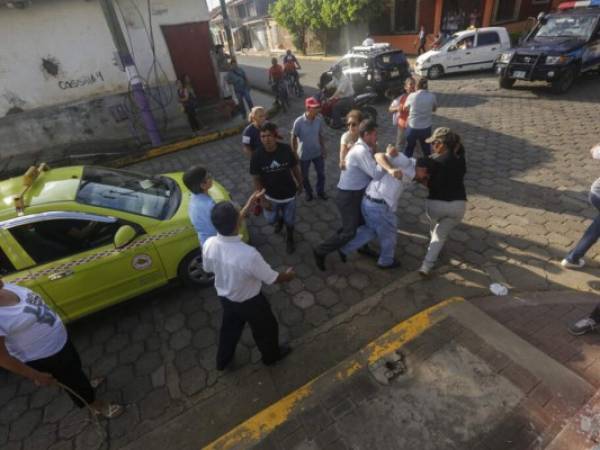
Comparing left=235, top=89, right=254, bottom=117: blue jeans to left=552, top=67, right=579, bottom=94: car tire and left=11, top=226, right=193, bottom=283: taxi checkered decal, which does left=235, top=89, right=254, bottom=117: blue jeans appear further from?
left=552, top=67, right=579, bottom=94: car tire

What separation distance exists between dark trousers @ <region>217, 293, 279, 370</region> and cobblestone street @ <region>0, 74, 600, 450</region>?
33cm

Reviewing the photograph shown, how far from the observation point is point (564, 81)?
9836 mm

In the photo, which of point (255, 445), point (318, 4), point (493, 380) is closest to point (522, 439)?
point (493, 380)

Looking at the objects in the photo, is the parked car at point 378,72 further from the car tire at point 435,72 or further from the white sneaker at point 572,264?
the white sneaker at point 572,264

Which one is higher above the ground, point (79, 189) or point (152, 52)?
point (152, 52)

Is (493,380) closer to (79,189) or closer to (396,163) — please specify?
(396,163)

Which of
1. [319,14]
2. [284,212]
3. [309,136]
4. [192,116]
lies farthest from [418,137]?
[319,14]

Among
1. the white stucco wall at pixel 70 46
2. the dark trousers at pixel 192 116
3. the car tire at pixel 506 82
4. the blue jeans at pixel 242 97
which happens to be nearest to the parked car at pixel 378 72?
the blue jeans at pixel 242 97

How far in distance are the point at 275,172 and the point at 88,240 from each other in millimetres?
2196

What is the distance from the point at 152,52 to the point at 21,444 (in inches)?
384

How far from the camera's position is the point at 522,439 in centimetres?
236

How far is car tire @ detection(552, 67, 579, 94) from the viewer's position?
9.71 meters

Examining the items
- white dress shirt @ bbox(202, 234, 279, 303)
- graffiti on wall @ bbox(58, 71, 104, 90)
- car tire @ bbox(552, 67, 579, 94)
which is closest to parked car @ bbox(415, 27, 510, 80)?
car tire @ bbox(552, 67, 579, 94)

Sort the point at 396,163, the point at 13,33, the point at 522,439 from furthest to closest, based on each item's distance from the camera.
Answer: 1. the point at 13,33
2. the point at 396,163
3. the point at 522,439
